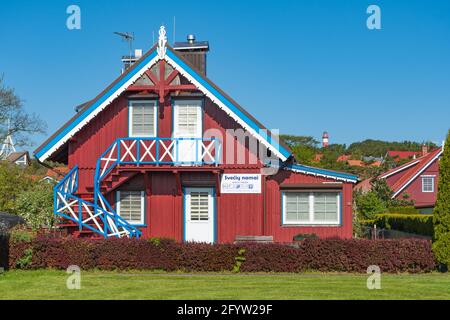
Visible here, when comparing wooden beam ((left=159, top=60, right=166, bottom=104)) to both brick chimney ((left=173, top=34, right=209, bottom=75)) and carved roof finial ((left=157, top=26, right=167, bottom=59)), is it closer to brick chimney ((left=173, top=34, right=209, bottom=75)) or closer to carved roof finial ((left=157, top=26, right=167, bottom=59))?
carved roof finial ((left=157, top=26, right=167, bottom=59))

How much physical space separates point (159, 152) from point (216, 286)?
9.37 m

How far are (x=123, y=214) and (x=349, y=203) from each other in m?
8.96

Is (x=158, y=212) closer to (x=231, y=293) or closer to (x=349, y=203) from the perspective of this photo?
(x=349, y=203)

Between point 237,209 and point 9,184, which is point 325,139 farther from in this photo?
point 237,209

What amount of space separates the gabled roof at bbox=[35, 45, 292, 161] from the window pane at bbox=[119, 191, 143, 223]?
3307 mm

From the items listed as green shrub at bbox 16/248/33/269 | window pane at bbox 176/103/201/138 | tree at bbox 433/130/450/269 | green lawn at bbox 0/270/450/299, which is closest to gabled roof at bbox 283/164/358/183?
window pane at bbox 176/103/201/138

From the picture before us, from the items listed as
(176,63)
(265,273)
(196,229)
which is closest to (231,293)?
(265,273)

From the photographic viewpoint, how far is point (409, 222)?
1449 inches

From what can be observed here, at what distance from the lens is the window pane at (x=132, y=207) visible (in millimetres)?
23156

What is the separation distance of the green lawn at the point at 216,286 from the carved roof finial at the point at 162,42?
876 cm

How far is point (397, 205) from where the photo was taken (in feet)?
178

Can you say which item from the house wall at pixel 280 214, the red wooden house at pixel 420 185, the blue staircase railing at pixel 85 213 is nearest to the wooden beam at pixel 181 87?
the house wall at pixel 280 214

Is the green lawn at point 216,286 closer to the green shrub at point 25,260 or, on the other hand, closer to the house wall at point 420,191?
the green shrub at point 25,260

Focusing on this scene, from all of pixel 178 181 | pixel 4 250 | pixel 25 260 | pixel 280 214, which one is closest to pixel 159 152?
pixel 178 181
